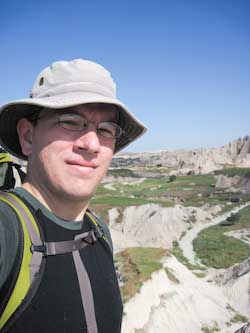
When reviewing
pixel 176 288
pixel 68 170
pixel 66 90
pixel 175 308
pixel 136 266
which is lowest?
pixel 175 308

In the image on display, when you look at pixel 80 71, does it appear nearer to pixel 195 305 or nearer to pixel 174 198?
pixel 195 305

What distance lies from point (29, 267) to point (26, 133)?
92 centimetres

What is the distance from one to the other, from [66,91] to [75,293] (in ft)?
4.26

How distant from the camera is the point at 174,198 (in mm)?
65375

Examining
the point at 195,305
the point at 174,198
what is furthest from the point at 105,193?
the point at 195,305

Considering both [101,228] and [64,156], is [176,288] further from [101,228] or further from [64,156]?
[64,156]

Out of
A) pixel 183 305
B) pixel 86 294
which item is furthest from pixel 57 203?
pixel 183 305

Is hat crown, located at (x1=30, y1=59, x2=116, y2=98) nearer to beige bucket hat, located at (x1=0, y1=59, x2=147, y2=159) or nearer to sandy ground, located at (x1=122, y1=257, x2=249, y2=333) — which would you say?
beige bucket hat, located at (x1=0, y1=59, x2=147, y2=159)

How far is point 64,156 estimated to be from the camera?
2.01 meters

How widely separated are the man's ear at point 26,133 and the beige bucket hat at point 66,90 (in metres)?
0.06

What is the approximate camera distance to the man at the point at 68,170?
1.92m

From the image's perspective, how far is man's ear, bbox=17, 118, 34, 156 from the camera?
2125mm

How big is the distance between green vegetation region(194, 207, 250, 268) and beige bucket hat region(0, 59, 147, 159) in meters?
32.1

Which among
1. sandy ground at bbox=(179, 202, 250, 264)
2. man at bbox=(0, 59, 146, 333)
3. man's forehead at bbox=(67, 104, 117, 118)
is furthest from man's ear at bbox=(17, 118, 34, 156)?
sandy ground at bbox=(179, 202, 250, 264)
